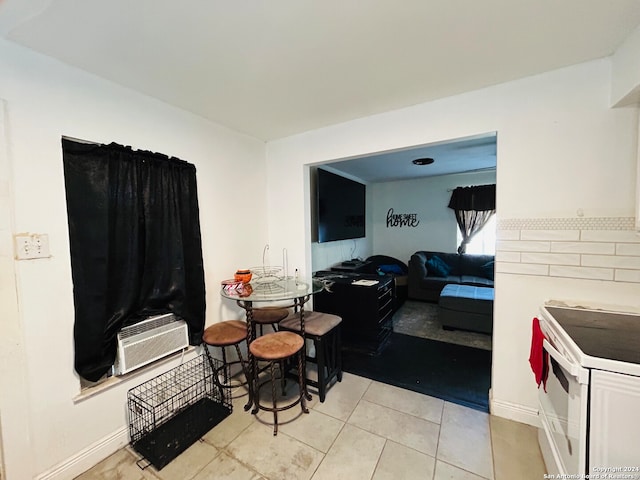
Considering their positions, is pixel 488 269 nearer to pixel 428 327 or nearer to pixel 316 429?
pixel 428 327

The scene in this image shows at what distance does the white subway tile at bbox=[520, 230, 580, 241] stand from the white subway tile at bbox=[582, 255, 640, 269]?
13cm

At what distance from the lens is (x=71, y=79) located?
1.46 meters

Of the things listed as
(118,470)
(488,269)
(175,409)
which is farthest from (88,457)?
(488,269)

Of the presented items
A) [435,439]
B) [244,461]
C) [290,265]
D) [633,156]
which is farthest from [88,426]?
[633,156]

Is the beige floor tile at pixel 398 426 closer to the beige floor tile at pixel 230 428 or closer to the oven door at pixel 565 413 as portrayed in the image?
the oven door at pixel 565 413

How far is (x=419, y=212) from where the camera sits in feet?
17.4

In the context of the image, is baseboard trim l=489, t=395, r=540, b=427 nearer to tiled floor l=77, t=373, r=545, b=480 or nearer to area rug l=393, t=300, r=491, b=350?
tiled floor l=77, t=373, r=545, b=480

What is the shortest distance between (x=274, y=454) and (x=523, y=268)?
6.44ft

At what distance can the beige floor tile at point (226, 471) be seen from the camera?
1.43 metres

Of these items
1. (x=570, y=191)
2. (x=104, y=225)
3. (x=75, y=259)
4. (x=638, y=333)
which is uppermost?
(x=570, y=191)

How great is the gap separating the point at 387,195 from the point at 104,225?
498 centimetres

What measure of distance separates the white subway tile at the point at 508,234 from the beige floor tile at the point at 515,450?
126 cm

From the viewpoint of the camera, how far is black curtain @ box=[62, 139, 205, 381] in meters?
1.47

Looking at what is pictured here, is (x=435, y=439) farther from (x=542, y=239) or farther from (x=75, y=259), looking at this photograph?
(x=75, y=259)
